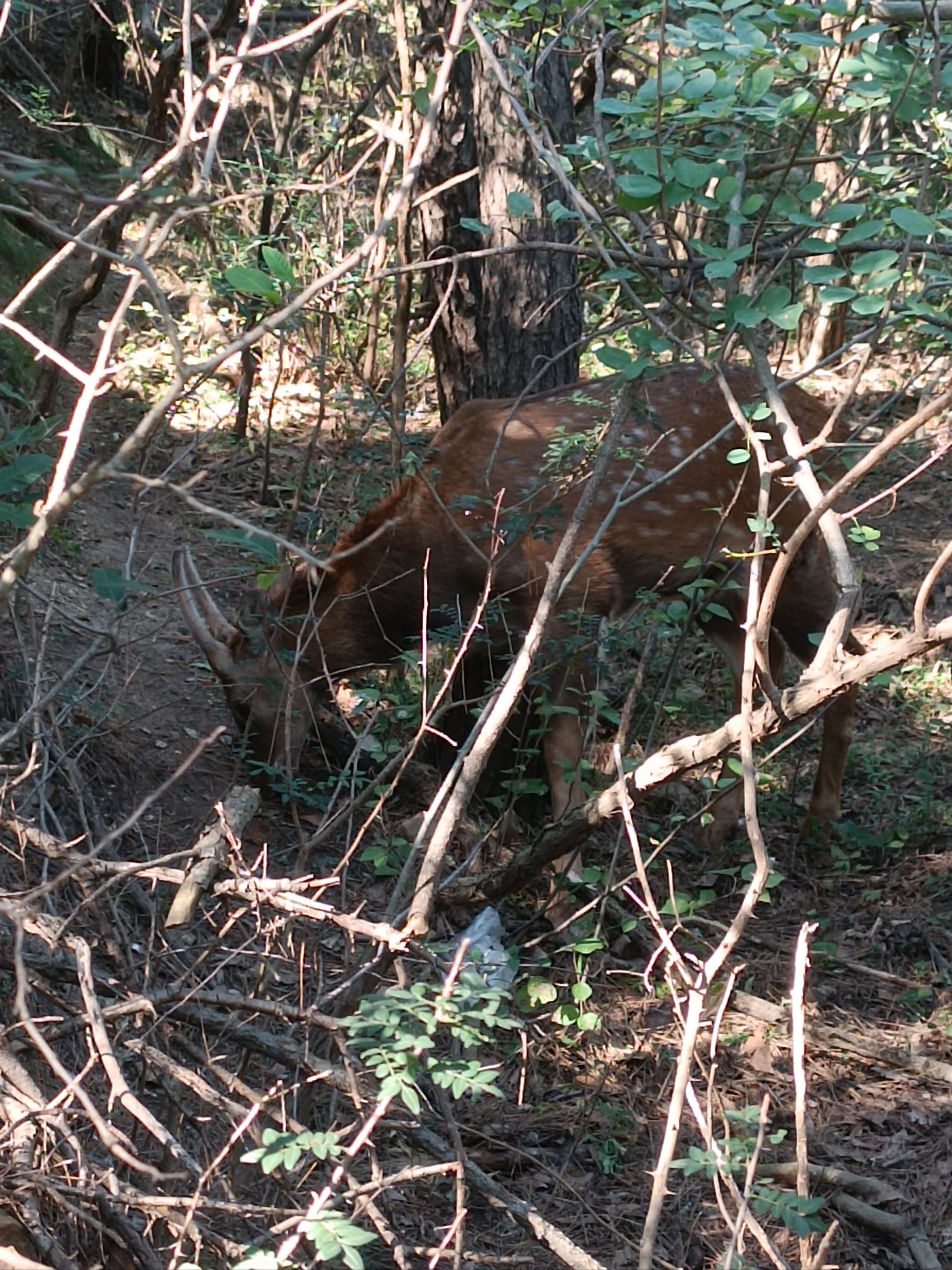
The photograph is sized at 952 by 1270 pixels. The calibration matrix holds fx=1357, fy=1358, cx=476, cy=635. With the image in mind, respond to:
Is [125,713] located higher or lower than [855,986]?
higher

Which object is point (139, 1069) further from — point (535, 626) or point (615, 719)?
point (615, 719)

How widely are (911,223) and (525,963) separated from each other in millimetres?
2968

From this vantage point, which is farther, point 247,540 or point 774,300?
point 774,300

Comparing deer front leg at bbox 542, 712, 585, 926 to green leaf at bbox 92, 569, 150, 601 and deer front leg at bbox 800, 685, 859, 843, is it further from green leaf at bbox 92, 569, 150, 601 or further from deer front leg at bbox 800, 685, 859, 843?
green leaf at bbox 92, 569, 150, 601

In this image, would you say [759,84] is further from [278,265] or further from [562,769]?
[562,769]

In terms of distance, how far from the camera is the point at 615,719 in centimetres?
516

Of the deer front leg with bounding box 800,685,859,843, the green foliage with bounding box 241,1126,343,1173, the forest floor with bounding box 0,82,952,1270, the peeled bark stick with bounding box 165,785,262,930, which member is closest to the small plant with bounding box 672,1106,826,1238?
the forest floor with bounding box 0,82,952,1270

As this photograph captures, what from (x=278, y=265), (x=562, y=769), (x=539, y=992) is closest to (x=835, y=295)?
(x=278, y=265)

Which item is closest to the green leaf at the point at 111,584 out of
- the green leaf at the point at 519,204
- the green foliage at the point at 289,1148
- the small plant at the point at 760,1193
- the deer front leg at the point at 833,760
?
the green foliage at the point at 289,1148

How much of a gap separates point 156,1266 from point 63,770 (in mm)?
2061

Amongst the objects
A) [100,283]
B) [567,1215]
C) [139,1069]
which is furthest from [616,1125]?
[100,283]

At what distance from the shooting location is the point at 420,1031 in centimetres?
270

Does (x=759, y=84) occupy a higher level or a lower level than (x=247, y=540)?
higher

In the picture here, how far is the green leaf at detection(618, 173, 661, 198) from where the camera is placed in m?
3.22
